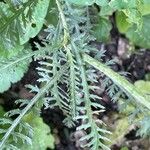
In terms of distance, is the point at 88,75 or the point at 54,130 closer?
the point at 88,75

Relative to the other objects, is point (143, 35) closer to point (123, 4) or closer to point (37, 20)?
point (37, 20)

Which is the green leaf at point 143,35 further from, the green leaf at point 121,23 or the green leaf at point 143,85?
the green leaf at point 143,85

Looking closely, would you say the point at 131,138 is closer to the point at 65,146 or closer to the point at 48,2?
the point at 65,146

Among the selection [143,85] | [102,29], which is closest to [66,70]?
[102,29]

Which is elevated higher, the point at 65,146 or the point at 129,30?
the point at 129,30

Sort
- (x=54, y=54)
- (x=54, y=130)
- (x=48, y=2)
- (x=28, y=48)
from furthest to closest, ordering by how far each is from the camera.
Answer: (x=54, y=130) < (x=28, y=48) < (x=48, y=2) < (x=54, y=54)

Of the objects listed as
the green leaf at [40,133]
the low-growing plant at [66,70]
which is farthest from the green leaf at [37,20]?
the green leaf at [40,133]

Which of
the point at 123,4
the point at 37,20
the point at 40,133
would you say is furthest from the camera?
the point at 40,133

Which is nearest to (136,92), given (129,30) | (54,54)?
(54,54)

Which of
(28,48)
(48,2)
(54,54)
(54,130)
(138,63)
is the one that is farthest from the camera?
(138,63)
